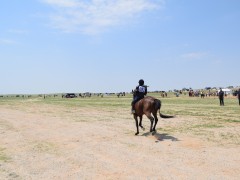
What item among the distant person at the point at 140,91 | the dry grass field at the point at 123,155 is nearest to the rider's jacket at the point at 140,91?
the distant person at the point at 140,91

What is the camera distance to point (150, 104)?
1683 centimetres

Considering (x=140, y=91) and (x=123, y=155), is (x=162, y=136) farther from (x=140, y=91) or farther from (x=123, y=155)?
(x=123, y=155)

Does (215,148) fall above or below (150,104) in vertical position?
below

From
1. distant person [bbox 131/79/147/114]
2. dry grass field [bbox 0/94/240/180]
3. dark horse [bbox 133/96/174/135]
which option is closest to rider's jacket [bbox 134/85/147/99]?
distant person [bbox 131/79/147/114]

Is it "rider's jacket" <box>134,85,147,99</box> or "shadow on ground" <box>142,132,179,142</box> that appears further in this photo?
"rider's jacket" <box>134,85,147,99</box>

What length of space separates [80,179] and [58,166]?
182 centimetres

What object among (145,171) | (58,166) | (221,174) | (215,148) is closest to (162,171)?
(145,171)

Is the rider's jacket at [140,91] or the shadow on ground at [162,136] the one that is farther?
the rider's jacket at [140,91]

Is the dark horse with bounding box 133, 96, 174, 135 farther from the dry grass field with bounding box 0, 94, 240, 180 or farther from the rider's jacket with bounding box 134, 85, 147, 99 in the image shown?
the dry grass field with bounding box 0, 94, 240, 180

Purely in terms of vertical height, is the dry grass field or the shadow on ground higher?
the shadow on ground

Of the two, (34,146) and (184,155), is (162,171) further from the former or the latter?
(34,146)

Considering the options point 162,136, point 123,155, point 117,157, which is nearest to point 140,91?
point 162,136

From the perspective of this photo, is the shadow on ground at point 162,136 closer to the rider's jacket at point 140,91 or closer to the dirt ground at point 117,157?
the dirt ground at point 117,157

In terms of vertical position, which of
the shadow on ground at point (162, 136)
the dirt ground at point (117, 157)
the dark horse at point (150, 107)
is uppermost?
the dark horse at point (150, 107)
